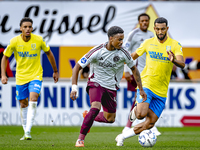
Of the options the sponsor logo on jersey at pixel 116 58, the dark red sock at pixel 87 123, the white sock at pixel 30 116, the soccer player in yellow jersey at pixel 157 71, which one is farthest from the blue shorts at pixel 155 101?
the white sock at pixel 30 116

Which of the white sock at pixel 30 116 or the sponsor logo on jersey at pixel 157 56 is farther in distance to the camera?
the white sock at pixel 30 116

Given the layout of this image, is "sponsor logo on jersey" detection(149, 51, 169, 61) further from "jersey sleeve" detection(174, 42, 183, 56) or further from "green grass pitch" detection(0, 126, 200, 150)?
"green grass pitch" detection(0, 126, 200, 150)

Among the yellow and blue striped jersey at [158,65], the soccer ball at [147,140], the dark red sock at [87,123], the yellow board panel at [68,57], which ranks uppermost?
the yellow board panel at [68,57]

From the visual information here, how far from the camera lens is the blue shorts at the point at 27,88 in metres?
8.74

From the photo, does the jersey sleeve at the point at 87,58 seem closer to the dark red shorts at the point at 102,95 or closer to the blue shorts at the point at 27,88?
the dark red shorts at the point at 102,95

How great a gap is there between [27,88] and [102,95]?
2406 millimetres

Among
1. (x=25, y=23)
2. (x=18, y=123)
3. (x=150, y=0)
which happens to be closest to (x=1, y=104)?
(x=18, y=123)

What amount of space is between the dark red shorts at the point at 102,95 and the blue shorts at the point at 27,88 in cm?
181

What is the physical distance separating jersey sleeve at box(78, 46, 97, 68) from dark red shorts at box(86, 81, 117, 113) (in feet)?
1.70

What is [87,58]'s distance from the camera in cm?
688

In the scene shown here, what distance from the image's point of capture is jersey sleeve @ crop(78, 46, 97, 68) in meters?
6.82

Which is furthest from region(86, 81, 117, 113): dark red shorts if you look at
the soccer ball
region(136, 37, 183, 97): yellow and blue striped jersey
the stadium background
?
the stadium background

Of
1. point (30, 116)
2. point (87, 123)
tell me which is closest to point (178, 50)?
point (87, 123)

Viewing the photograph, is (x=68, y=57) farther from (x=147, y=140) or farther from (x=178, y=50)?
(x=147, y=140)
